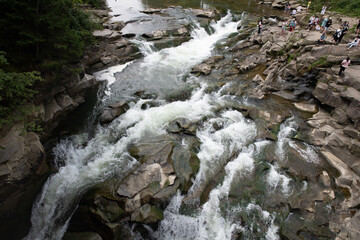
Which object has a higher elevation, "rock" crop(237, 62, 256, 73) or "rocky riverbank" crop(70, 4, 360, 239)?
"rock" crop(237, 62, 256, 73)

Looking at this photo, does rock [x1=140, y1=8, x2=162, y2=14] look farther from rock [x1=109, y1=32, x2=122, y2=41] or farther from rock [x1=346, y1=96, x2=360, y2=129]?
rock [x1=346, y1=96, x2=360, y2=129]

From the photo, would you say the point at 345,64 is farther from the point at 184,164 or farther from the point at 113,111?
the point at 113,111

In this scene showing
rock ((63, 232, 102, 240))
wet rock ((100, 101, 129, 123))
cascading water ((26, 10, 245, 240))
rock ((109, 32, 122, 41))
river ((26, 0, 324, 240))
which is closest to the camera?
rock ((63, 232, 102, 240))

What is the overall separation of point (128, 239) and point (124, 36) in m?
21.3

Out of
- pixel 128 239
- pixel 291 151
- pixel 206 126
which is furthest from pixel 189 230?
pixel 291 151

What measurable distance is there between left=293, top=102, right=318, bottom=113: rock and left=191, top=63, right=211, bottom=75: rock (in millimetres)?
7771

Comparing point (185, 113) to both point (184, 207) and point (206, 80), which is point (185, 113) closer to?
point (206, 80)


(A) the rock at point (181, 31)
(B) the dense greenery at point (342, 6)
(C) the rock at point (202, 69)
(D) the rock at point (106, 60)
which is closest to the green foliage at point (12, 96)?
(D) the rock at point (106, 60)

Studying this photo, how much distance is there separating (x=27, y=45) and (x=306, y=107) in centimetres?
1711

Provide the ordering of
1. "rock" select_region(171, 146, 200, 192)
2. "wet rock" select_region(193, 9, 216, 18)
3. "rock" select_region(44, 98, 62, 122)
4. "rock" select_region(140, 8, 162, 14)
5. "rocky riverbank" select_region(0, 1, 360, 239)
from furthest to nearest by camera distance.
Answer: "rock" select_region(140, 8, 162, 14) → "wet rock" select_region(193, 9, 216, 18) → "rock" select_region(44, 98, 62, 122) → "rock" select_region(171, 146, 200, 192) → "rocky riverbank" select_region(0, 1, 360, 239)

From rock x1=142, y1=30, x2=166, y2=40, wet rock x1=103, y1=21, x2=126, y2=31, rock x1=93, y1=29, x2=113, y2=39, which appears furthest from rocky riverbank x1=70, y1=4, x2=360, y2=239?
wet rock x1=103, y1=21, x2=126, y2=31

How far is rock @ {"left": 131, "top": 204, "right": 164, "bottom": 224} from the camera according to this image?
330 inches

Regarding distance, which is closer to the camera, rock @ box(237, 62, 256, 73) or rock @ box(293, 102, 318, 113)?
rock @ box(293, 102, 318, 113)

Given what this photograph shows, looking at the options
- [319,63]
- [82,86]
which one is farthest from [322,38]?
[82,86]
